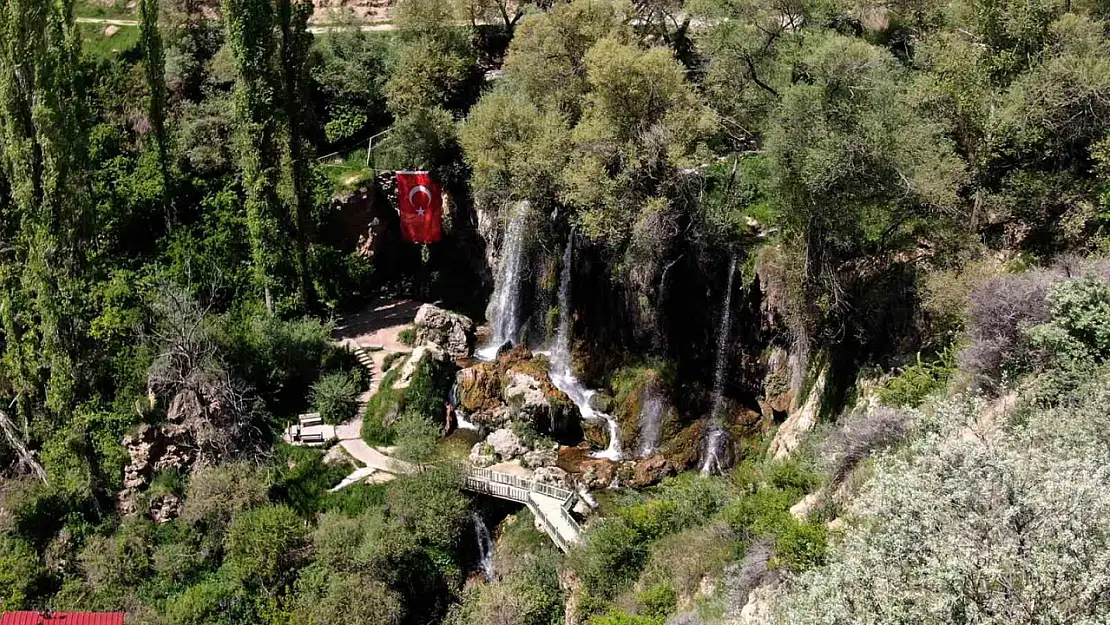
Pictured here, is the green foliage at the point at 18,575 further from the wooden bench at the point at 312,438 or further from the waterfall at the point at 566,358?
the waterfall at the point at 566,358

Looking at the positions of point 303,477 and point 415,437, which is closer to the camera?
point 415,437

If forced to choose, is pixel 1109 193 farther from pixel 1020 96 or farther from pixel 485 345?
pixel 485 345

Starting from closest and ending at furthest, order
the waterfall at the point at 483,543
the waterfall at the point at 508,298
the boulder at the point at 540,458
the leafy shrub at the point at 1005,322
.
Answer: the leafy shrub at the point at 1005,322, the waterfall at the point at 483,543, the boulder at the point at 540,458, the waterfall at the point at 508,298

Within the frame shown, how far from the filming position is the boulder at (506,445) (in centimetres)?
2944

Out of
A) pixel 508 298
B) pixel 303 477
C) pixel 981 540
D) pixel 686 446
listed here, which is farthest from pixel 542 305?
pixel 981 540

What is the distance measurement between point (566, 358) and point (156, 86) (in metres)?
20.0

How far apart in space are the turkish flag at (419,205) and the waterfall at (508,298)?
127 inches

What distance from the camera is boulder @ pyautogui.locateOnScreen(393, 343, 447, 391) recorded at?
32.0 metres

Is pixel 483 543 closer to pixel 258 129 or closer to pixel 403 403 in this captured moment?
pixel 403 403

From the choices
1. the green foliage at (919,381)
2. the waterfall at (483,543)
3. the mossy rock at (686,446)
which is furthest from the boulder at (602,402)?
the green foliage at (919,381)

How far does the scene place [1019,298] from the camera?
19.2 meters

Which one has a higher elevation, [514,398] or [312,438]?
[514,398]

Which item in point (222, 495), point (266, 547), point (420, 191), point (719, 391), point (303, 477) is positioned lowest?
point (266, 547)

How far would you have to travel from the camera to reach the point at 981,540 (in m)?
11.2
